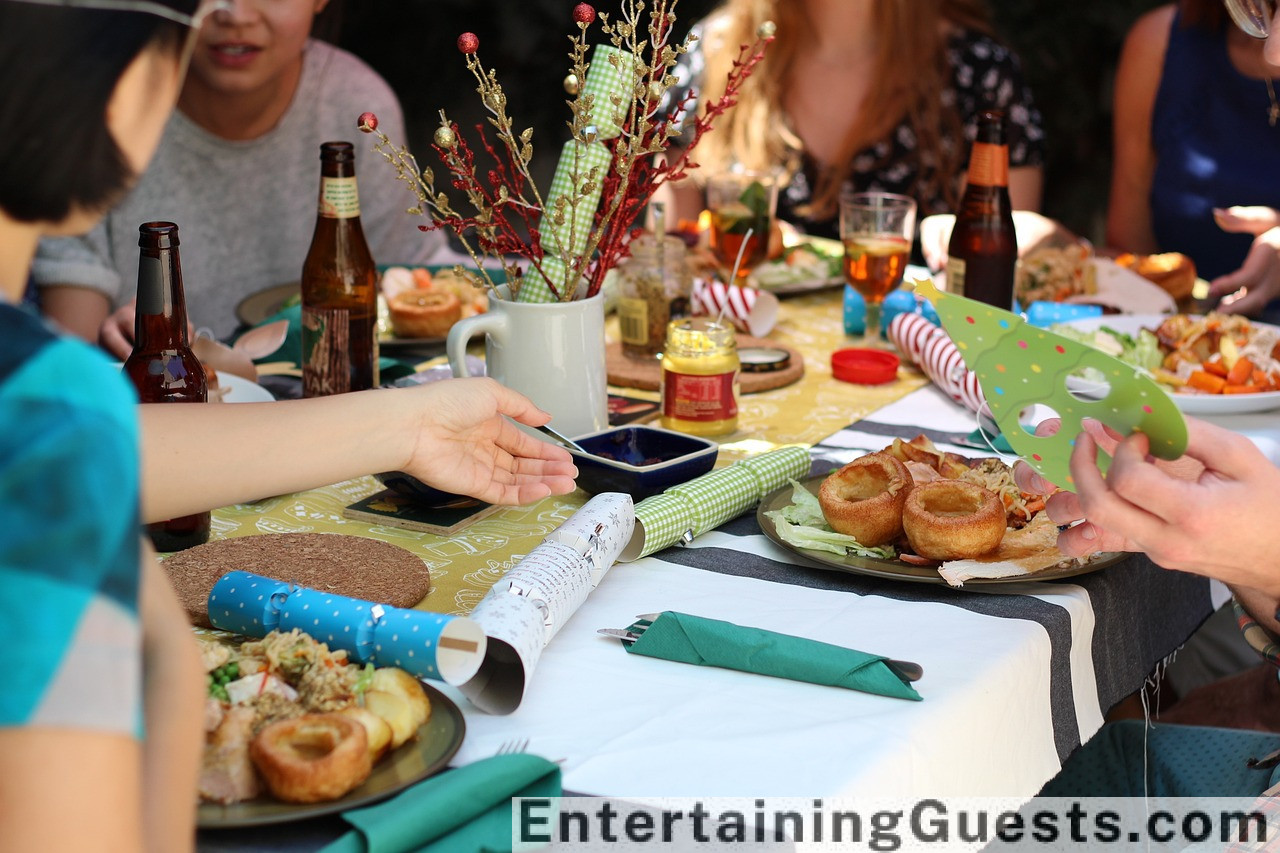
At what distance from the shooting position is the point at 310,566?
1337 mm

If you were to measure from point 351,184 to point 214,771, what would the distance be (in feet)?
3.51

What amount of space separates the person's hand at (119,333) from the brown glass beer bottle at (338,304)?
0.46 m

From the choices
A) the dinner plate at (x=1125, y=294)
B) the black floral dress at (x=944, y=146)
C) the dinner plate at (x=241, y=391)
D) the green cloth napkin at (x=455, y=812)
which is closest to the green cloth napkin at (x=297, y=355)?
the dinner plate at (x=241, y=391)

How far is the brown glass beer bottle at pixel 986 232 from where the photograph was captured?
2.16 m

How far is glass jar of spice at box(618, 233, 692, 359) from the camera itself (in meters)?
2.17

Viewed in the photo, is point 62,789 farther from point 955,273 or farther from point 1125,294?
point 1125,294

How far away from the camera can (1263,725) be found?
1909mm

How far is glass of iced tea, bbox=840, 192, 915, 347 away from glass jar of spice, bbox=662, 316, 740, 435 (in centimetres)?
56

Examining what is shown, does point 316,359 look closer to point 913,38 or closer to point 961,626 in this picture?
point 961,626

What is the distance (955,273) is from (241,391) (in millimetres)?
1229

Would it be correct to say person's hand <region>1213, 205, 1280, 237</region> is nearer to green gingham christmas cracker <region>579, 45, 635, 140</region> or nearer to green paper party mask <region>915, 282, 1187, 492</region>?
green gingham christmas cracker <region>579, 45, 635, 140</region>

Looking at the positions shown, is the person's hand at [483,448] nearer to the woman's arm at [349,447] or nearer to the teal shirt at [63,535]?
the woman's arm at [349,447]

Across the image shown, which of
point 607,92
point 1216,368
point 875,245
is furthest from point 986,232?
point 607,92

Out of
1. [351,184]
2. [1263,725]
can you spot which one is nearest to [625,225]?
[351,184]
